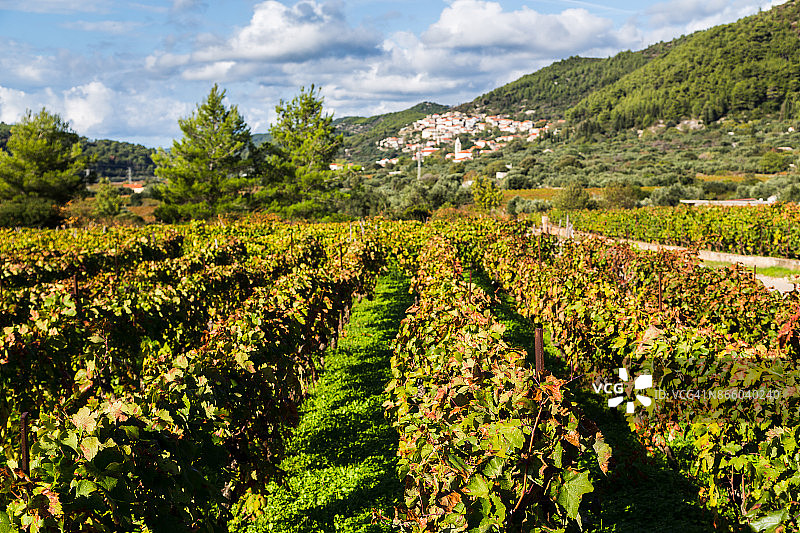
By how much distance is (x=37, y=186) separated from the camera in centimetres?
3169

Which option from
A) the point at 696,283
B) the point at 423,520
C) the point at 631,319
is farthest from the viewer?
the point at 696,283

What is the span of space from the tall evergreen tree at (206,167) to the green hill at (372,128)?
88828 millimetres

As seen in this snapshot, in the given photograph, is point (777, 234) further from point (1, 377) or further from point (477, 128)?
point (477, 128)

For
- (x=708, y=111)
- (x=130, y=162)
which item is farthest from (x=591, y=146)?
(x=130, y=162)

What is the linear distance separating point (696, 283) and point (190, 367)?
5.30m

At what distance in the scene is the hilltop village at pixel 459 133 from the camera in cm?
11444

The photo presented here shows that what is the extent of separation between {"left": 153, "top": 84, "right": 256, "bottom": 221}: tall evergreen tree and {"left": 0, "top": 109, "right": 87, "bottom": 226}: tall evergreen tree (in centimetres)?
A: 548

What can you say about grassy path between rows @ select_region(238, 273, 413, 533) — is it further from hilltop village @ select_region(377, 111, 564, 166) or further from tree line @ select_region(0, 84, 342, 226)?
hilltop village @ select_region(377, 111, 564, 166)

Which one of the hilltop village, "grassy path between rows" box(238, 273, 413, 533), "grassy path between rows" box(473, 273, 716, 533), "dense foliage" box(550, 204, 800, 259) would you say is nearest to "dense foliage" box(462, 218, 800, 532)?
"grassy path between rows" box(473, 273, 716, 533)

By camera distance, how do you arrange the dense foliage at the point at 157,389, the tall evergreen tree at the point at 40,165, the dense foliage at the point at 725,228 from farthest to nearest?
the tall evergreen tree at the point at 40,165 → the dense foliage at the point at 725,228 → the dense foliage at the point at 157,389

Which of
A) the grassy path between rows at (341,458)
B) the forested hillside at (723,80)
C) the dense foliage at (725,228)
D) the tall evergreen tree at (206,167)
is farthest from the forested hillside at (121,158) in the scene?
the grassy path between rows at (341,458)

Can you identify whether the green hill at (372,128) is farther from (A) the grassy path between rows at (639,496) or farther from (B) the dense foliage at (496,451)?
(B) the dense foliage at (496,451)

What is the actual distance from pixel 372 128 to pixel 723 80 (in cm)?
10915

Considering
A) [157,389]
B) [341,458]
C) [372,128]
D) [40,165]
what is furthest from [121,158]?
[157,389]
